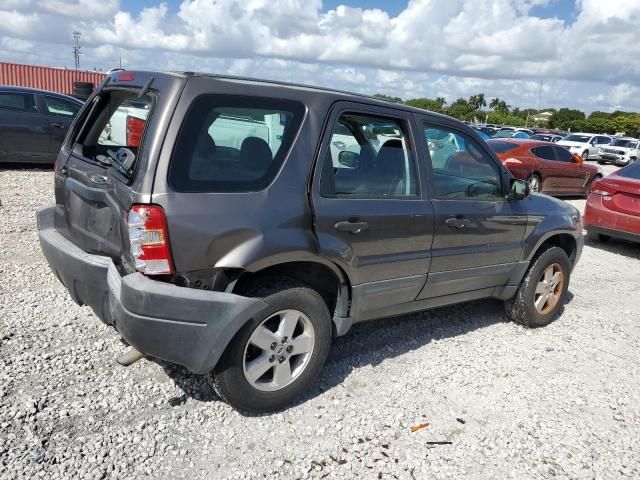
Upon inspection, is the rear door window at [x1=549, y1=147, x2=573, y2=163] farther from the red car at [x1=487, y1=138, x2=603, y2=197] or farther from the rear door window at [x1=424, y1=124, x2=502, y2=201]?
the rear door window at [x1=424, y1=124, x2=502, y2=201]

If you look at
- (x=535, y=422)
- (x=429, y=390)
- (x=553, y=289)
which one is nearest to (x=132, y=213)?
(x=429, y=390)

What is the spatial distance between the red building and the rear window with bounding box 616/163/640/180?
84.3 ft

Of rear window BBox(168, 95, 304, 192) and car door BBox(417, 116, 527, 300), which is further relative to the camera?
car door BBox(417, 116, 527, 300)

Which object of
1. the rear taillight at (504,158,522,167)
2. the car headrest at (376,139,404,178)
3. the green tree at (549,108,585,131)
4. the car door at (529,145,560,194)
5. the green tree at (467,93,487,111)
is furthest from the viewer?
the green tree at (467,93,487,111)

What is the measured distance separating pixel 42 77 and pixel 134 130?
1178 inches

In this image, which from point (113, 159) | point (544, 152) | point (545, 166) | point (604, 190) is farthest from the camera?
point (544, 152)

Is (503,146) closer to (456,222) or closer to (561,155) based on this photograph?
(561,155)

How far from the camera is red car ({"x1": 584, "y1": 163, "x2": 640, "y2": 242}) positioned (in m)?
7.55

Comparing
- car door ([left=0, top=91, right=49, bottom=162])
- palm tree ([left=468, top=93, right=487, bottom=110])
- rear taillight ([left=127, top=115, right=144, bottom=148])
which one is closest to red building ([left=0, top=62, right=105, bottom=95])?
car door ([left=0, top=91, right=49, bottom=162])

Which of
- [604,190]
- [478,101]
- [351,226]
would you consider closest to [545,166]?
[604,190]

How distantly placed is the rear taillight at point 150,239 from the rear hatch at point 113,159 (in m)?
0.06

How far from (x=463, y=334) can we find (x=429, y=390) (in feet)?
3.60

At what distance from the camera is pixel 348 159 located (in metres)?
3.35

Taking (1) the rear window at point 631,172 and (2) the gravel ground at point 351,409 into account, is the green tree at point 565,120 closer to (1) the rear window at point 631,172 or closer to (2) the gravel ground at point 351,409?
(1) the rear window at point 631,172
